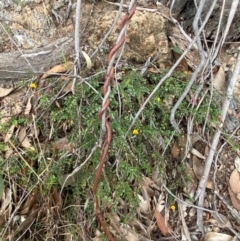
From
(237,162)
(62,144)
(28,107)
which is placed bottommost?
(237,162)

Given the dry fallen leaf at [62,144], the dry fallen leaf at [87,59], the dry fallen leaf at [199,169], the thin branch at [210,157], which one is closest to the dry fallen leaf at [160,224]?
the thin branch at [210,157]

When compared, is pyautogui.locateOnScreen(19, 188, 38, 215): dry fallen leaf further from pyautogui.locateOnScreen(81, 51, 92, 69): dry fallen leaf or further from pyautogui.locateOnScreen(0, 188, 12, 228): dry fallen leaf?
pyautogui.locateOnScreen(81, 51, 92, 69): dry fallen leaf

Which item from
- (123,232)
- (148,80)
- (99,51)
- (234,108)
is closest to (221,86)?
(234,108)

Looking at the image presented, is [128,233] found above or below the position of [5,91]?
below

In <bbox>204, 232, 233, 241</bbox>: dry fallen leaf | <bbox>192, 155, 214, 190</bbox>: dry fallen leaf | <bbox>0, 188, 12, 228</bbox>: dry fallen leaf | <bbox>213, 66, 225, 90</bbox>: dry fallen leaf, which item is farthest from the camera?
<bbox>213, 66, 225, 90</bbox>: dry fallen leaf

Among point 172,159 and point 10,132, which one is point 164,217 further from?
point 10,132

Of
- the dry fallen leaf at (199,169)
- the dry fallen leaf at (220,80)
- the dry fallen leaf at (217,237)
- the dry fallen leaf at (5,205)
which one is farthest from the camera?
the dry fallen leaf at (220,80)

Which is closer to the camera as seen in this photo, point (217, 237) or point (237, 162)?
point (217, 237)

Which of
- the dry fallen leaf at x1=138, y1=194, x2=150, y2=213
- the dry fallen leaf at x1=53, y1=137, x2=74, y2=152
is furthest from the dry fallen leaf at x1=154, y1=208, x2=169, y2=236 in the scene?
the dry fallen leaf at x1=53, y1=137, x2=74, y2=152

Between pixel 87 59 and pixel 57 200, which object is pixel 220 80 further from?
pixel 57 200

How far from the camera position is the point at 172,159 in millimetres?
2066

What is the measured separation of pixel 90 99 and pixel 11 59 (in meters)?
0.43

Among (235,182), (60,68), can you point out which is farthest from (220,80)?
(60,68)

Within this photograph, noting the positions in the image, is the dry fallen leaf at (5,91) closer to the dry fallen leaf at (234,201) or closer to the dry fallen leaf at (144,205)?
the dry fallen leaf at (144,205)
